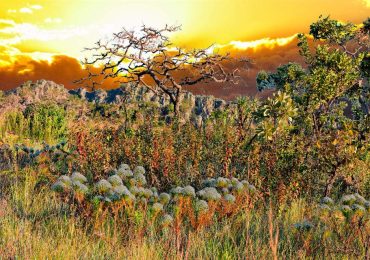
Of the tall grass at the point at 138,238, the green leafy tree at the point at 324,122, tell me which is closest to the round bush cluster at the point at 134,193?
the tall grass at the point at 138,238

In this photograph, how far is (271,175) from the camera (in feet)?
24.9

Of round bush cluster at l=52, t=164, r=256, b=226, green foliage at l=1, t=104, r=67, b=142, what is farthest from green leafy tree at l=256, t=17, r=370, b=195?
green foliage at l=1, t=104, r=67, b=142

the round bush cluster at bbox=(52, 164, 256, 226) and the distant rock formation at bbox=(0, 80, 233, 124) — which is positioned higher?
the distant rock formation at bbox=(0, 80, 233, 124)

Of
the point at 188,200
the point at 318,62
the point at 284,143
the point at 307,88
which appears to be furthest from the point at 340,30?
the point at 188,200

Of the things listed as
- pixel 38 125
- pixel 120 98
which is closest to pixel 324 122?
pixel 120 98

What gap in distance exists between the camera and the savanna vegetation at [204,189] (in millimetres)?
4691

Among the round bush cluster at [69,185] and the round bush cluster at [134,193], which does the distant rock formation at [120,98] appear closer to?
the round bush cluster at [134,193]

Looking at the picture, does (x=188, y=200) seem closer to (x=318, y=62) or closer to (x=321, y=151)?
(x=321, y=151)

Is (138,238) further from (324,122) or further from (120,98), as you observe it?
(120,98)

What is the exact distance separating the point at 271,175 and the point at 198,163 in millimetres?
1345

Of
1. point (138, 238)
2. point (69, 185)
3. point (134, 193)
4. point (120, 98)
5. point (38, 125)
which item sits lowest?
point (138, 238)

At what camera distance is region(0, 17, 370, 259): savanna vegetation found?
4.69 metres

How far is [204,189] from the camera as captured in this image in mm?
5320

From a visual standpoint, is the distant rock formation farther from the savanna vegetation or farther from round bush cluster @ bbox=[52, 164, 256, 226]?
round bush cluster @ bbox=[52, 164, 256, 226]
